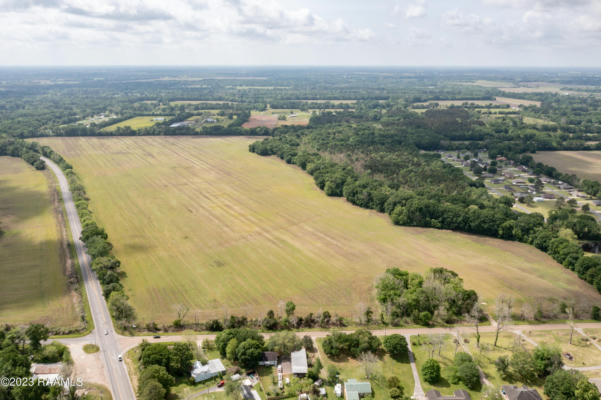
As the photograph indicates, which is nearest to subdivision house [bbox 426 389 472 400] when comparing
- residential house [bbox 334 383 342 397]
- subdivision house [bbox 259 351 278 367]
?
residential house [bbox 334 383 342 397]

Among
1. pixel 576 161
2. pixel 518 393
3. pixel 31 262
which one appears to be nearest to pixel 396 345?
pixel 518 393

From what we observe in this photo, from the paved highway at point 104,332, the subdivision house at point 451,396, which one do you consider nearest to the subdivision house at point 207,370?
the paved highway at point 104,332

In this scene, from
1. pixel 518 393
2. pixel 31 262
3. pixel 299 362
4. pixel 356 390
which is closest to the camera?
pixel 518 393

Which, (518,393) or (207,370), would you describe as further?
(207,370)

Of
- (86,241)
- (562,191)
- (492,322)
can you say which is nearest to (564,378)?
(492,322)

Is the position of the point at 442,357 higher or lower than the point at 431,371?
lower

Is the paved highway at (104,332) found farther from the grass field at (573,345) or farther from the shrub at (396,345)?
the grass field at (573,345)

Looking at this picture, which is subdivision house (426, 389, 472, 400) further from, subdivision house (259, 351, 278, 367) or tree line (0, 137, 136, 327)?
tree line (0, 137, 136, 327)

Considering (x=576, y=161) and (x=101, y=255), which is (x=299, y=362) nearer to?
(x=101, y=255)
